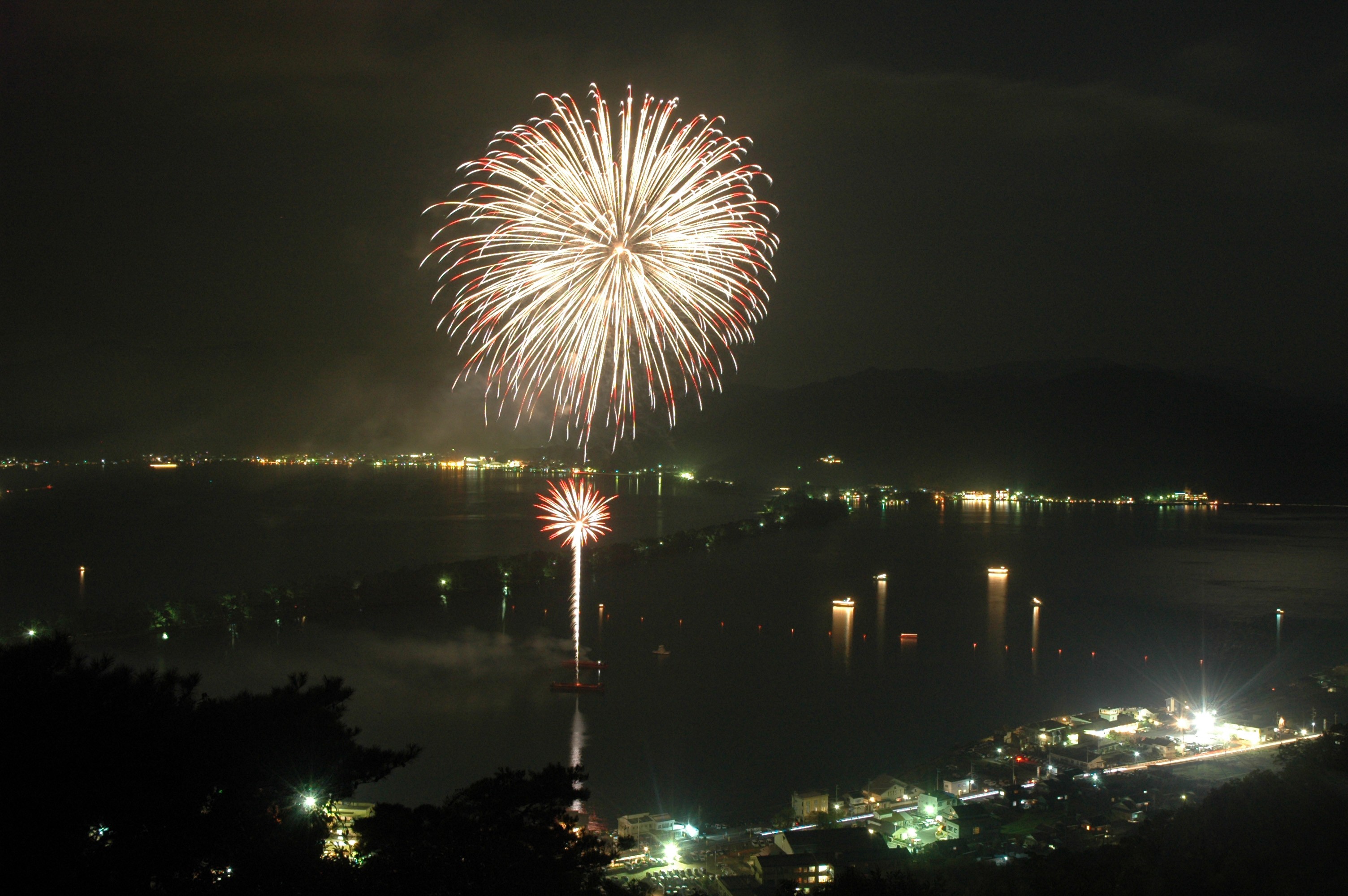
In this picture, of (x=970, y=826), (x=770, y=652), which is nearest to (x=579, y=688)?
(x=770, y=652)

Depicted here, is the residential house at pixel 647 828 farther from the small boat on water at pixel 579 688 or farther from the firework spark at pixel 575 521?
the firework spark at pixel 575 521

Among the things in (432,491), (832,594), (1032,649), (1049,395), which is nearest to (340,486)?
(432,491)

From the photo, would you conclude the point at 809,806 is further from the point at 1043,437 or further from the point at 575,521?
the point at 1043,437

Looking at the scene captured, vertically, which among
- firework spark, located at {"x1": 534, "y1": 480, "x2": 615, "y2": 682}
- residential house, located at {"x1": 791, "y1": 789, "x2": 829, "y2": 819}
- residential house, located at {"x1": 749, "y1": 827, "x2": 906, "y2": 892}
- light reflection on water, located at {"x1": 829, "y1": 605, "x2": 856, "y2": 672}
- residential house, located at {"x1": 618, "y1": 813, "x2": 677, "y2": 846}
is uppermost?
firework spark, located at {"x1": 534, "y1": 480, "x2": 615, "y2": 682}

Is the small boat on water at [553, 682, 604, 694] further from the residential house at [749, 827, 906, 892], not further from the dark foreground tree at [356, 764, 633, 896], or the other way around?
the dark foreground tree at [356, 764, 633, 896]

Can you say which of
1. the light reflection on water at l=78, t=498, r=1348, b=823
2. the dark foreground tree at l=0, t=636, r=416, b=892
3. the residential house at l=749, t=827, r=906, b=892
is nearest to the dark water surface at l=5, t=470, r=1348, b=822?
the light reflection on water at l=78, t=498, r=1348, b=823

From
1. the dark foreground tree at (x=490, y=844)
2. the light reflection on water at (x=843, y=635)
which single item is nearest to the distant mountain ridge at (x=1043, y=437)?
the light reflection on water at (x=843, y=635)
